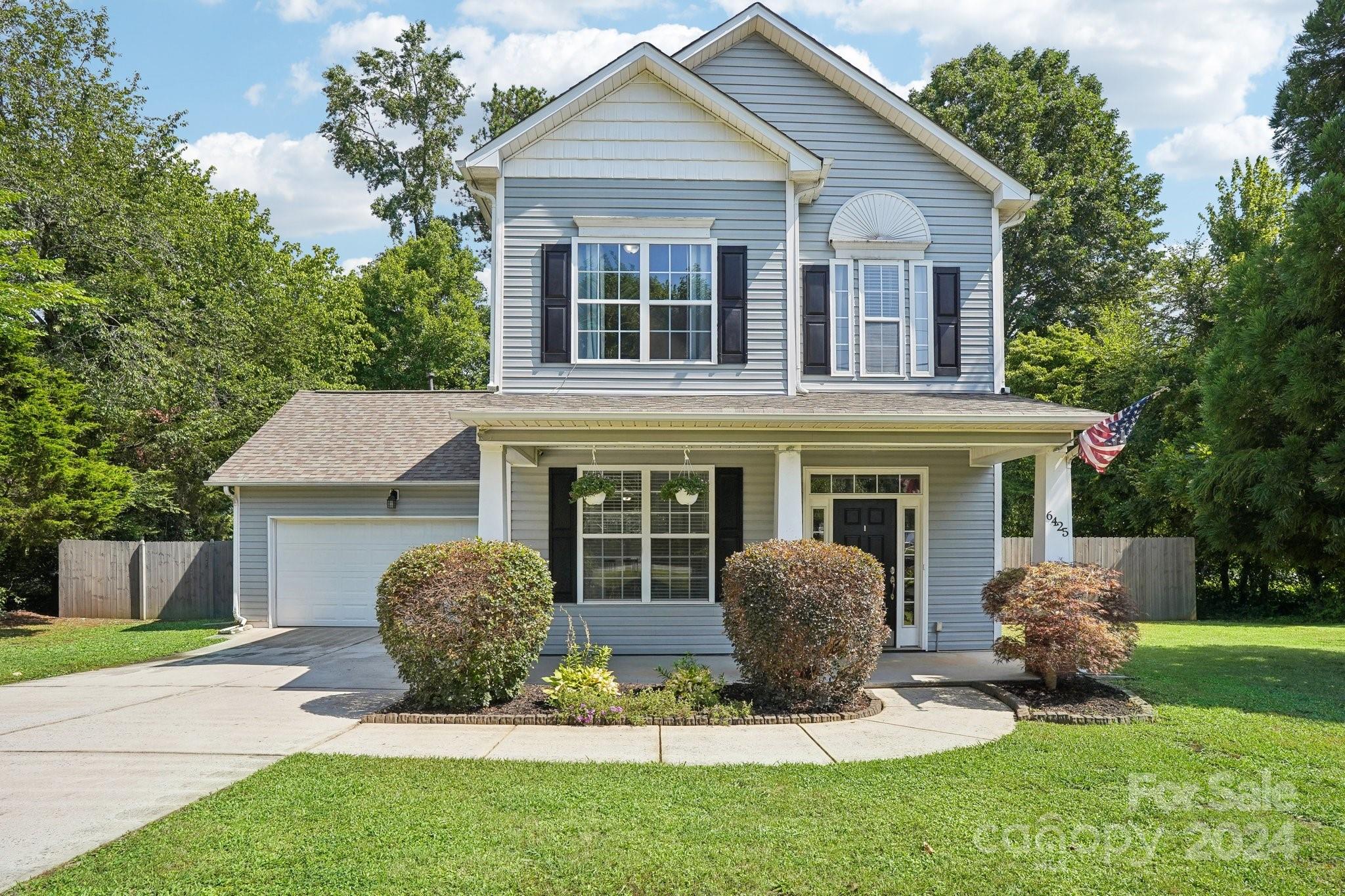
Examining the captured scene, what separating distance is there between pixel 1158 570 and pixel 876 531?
9333mm

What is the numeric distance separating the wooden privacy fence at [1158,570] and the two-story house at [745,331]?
7.34 meters

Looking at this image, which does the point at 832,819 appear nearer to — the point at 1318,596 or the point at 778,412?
the point at 778,412

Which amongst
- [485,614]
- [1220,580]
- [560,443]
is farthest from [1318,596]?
[485,614]

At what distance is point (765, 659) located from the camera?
8117 mm

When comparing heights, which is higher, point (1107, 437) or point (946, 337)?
point (946, 337)

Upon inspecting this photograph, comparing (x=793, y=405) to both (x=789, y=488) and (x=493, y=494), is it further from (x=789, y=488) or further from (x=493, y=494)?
(x=493, y=494)

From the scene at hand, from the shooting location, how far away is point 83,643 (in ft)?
43.5

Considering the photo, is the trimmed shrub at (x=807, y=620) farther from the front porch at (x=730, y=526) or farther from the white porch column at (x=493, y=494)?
the white porch column at (x=493, y=494)

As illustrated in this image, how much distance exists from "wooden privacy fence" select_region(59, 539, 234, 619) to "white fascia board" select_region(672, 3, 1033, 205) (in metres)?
12.7

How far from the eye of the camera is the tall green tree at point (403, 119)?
29531 mm

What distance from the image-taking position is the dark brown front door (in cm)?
1155

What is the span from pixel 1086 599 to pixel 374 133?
93.9 feet

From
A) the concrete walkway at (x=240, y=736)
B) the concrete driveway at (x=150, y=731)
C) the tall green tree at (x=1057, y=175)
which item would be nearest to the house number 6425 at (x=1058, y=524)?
the concrete walkway at (x=240, y=736)

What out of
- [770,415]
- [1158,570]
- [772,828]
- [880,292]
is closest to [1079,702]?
[770,415]
